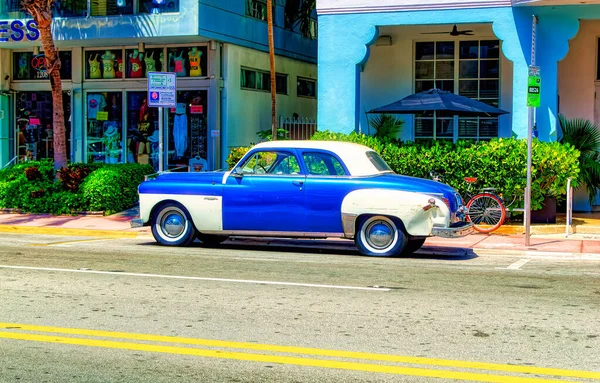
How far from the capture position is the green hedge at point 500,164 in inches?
664

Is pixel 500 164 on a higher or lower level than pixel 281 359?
higher

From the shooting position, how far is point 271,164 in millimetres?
14227

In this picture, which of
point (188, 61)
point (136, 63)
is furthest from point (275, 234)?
point (136, 63)

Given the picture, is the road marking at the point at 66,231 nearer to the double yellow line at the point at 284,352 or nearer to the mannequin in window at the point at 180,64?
the mannequin in window at the point at 180,64

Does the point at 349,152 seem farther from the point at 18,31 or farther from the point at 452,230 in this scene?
the point at 18,31

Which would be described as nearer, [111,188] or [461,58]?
[111,188]

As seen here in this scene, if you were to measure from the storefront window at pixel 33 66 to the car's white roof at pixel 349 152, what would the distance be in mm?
13690

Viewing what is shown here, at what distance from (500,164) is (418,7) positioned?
4038 millimetres

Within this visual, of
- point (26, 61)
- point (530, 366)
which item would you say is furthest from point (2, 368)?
point (26, 61)

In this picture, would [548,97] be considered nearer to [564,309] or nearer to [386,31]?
[386,31]

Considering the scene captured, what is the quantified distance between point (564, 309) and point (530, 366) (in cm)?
253

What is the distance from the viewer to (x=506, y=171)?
17.1 meters

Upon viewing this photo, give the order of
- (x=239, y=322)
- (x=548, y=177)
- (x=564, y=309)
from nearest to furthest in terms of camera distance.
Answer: (x=239, y=322) → (x=564, y=309) → (x=548, y=177)

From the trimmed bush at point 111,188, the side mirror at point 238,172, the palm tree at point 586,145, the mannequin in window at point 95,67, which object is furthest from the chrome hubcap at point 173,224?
the mannequin in window at point 95,67
